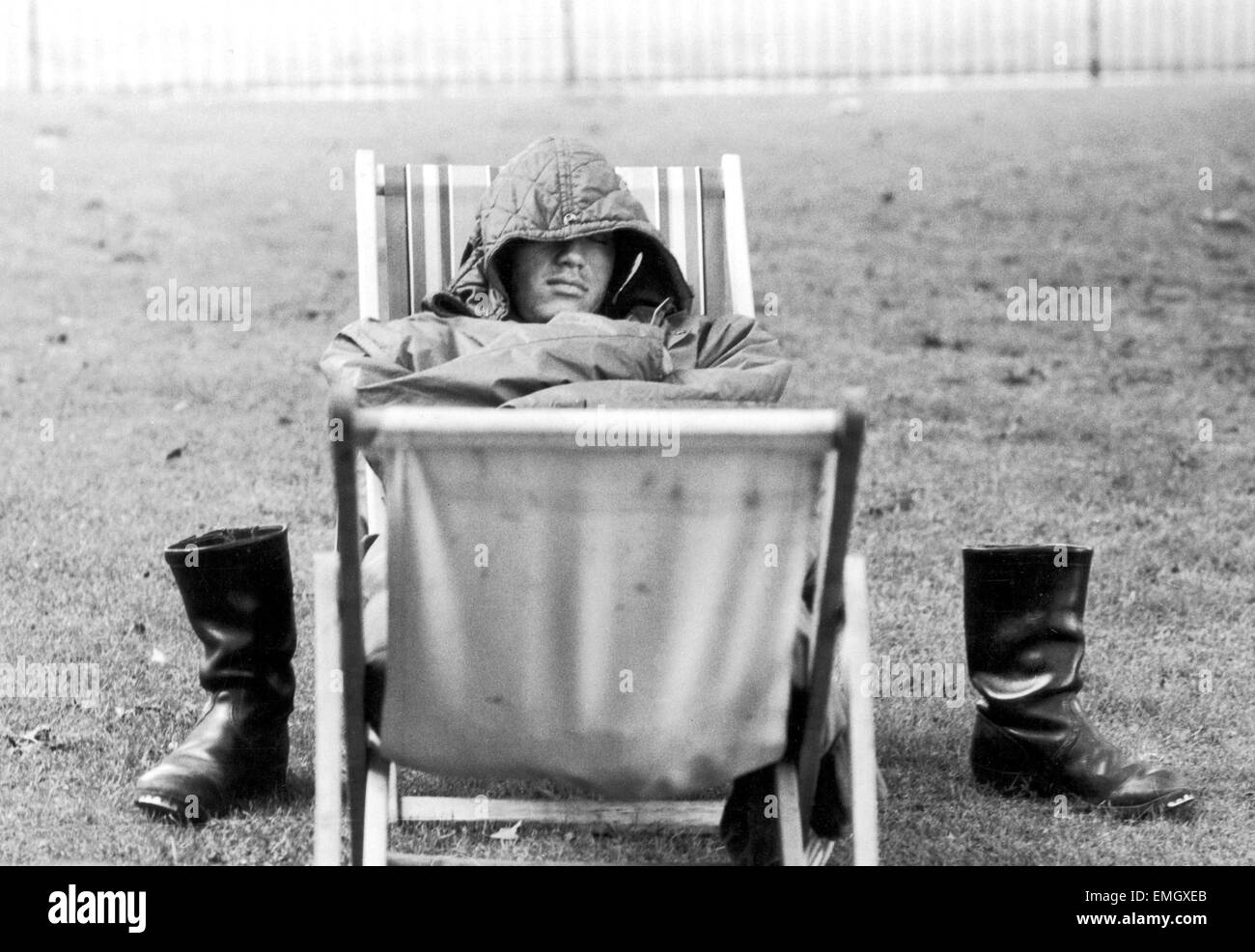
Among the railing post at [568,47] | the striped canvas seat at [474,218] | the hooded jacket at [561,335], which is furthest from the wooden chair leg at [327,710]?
the railing post at [568,47]

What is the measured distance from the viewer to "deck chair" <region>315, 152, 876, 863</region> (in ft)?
7.55

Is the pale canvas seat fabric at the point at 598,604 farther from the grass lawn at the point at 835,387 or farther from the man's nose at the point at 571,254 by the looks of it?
the man's nose at the point at 571,254

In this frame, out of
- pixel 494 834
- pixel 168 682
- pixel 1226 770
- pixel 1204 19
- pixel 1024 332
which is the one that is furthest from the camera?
pixel 1204 19

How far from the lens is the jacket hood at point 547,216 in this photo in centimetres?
365

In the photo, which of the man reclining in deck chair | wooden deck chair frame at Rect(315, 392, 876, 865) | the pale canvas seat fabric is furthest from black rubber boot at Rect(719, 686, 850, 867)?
the pale canvas seat fabric

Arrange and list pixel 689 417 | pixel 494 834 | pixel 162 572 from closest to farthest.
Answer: pixel 689 417 → pixel 494 834 → pixel 162 572

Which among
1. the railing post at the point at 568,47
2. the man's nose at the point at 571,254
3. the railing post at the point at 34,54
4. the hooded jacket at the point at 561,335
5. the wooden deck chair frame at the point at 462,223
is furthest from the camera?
the railing post at the point at 568,47

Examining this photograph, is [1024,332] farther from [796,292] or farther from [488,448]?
[488,448]

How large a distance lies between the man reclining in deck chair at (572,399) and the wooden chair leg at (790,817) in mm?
173

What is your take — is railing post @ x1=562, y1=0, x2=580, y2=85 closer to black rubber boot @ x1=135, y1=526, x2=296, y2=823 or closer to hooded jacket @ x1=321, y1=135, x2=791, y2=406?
hooded jacket @ x1=321, y1=135, x2=791, y2=406

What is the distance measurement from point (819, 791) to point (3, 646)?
7.43 feet

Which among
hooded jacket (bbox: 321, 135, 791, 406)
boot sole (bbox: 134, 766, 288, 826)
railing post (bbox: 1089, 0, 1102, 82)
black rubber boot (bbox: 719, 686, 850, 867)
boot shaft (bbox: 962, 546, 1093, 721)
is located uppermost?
railing post (bbox: 1089, 0, 1102, 82)

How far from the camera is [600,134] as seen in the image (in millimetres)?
11039
